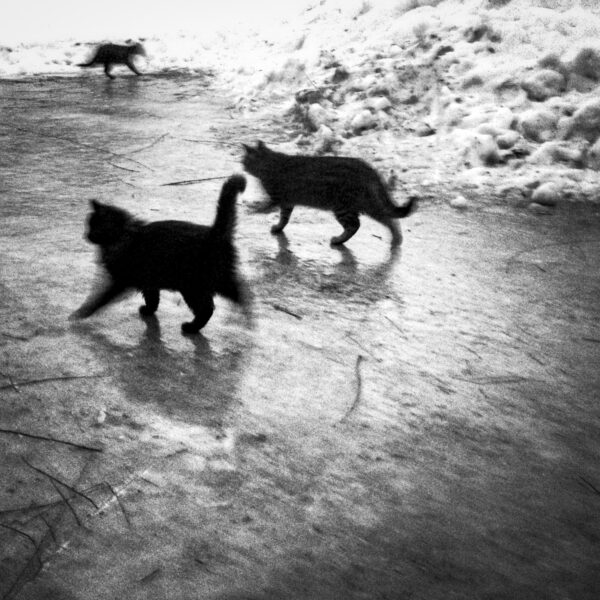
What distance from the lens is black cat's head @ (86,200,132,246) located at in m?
2.94

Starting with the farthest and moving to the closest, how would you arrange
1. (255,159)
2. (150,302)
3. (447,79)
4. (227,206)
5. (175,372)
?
(447,79) < (255,159) < (150,302) < (227,206) < (175,372)

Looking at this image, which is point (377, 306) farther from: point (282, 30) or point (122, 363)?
point (282, 30)

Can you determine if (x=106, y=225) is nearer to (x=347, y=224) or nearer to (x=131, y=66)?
(x=347, y=224)

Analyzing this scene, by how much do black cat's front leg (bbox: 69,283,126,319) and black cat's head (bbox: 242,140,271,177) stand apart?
A: 65.9 inches

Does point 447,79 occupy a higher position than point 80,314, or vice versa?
point 447,79

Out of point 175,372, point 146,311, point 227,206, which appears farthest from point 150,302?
point 227,206

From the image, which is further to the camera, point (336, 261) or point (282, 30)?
point (282, 30)

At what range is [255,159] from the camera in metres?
4.33

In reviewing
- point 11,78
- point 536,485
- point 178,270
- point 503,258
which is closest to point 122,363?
point 178,270

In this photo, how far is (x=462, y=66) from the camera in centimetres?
693

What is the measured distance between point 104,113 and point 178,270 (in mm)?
5030

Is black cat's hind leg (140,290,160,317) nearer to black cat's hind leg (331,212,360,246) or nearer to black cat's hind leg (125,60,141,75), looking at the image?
black cat's hind leg (331,212,360,246)

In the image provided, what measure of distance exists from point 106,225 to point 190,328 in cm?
59

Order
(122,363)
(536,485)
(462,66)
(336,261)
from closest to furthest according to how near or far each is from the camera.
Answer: (536,485) → (122,363) → (336,261) → (462,66)
